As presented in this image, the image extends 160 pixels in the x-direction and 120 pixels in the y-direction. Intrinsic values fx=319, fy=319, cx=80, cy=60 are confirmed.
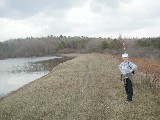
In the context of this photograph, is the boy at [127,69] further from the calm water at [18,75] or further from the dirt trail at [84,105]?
the calm water at [18,75]

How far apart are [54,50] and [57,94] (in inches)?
4925

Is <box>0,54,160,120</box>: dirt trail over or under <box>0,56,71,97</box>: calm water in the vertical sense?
over

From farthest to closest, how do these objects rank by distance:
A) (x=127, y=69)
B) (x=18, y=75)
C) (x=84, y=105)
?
(x=18, y=75)
(x=84, y=105)
(x=127, y=69)

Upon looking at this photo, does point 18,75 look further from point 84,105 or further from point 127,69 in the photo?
point 127,69

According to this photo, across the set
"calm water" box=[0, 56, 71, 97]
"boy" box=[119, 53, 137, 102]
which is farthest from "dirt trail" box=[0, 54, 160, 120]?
"calm water" box=[0, 56, 71, 97]

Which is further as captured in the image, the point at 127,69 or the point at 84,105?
the point at 84,105

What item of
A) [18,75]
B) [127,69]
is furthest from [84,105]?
[18,75]

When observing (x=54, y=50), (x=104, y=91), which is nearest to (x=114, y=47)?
(x=54, y=50)

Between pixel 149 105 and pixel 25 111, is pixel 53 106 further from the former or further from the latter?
pixel 149 105

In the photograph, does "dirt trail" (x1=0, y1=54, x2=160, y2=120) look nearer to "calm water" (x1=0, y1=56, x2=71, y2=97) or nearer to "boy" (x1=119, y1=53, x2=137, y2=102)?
"boy" (x1=119, y1=53, x2=137, y2=102)

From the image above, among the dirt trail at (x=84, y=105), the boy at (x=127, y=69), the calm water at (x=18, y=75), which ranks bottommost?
the calm water at (x=18, y=75)

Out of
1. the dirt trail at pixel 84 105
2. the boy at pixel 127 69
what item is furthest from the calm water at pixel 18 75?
the boy at pixel 127 69

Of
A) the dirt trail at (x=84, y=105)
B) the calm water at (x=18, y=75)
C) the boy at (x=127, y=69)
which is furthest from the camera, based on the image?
the calm water at (x=18, y=75)

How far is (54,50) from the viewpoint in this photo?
14600 cm
